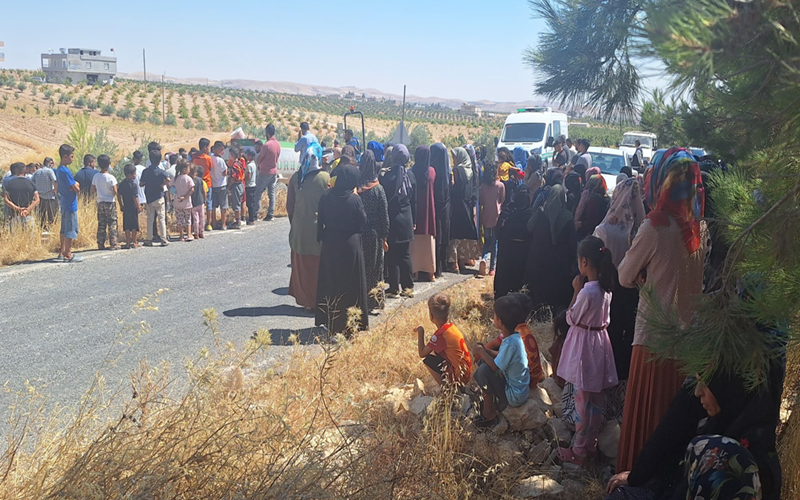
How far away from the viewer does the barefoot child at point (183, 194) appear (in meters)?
13.1

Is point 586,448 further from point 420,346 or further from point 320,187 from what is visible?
point 320,187

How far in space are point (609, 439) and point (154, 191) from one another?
33.4 feet

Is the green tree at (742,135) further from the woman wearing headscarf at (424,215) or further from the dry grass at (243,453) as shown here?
the woman wearing headscarf at (424,215)

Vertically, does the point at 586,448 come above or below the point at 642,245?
below

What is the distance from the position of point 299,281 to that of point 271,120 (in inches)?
2374

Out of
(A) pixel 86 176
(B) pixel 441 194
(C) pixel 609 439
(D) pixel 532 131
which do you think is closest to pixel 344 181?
(B) pixel 441 194

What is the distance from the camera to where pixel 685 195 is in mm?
3883

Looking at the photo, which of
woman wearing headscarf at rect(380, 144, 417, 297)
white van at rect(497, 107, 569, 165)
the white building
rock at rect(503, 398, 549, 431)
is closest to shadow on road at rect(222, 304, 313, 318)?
woman wearing headscarf at rect(380, 144, 417, 297)

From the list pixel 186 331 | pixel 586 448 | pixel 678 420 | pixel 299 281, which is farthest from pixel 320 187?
pixel 678 420

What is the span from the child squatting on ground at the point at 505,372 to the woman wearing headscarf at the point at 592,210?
8.43ft

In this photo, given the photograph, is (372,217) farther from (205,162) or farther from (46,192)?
(205,162)

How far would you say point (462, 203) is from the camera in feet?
35.4

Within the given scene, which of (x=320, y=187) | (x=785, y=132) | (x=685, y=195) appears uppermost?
(x=785, y=132)

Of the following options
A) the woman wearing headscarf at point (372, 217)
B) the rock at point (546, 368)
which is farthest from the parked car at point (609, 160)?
the rock at point (546, 368)
